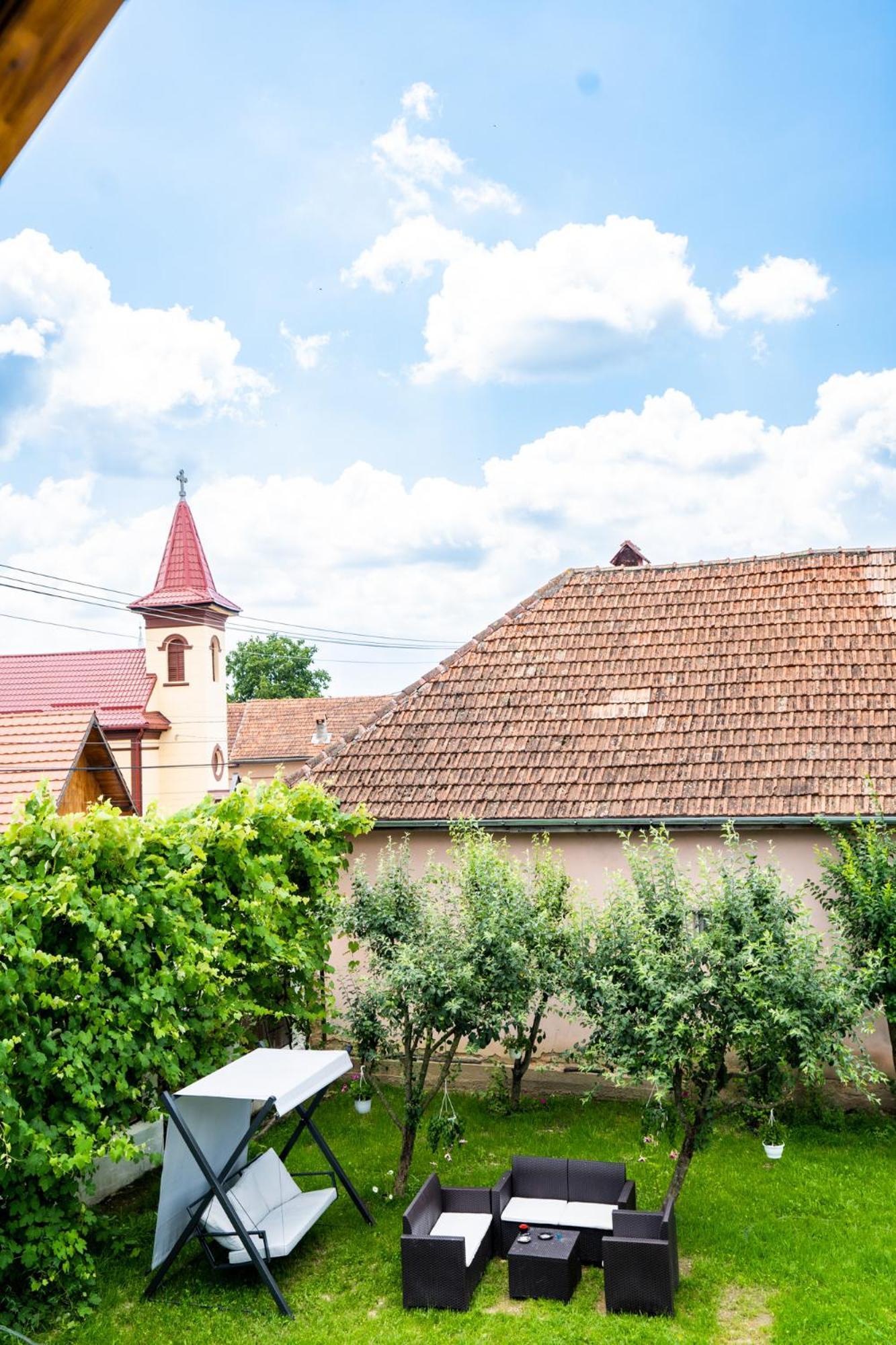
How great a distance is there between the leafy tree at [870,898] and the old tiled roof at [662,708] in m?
0.68

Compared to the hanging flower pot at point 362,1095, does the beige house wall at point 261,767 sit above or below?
above

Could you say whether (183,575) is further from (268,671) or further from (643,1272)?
(643,1272)

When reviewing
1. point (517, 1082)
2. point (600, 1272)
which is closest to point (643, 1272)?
point (600, 1272)

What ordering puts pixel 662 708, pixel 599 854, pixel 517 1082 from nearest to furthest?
pixel 517 1082 < pixel 599 854 < pixel 662 708

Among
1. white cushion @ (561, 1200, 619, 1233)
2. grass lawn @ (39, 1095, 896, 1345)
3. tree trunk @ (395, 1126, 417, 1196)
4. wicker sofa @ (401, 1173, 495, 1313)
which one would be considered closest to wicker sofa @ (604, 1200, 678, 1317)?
grass lawn @ (39, 1095, 896, 1345)

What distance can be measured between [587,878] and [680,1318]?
6.41 metres

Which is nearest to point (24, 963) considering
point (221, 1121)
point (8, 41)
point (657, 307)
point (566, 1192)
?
point (221, 1121)

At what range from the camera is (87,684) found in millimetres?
41094

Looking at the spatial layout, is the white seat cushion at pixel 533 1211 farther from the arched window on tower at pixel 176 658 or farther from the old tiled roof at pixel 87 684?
the arched window on tower at pixel 176 658

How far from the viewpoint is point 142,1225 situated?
364 inches

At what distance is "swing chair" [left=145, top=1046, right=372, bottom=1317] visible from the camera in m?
7.77

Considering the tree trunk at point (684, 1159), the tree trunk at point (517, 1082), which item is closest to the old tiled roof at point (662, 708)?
the tree trunk at point (517, 1082)

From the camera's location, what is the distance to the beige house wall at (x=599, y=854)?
41.9 ft

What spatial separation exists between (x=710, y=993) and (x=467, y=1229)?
2.73 metres
